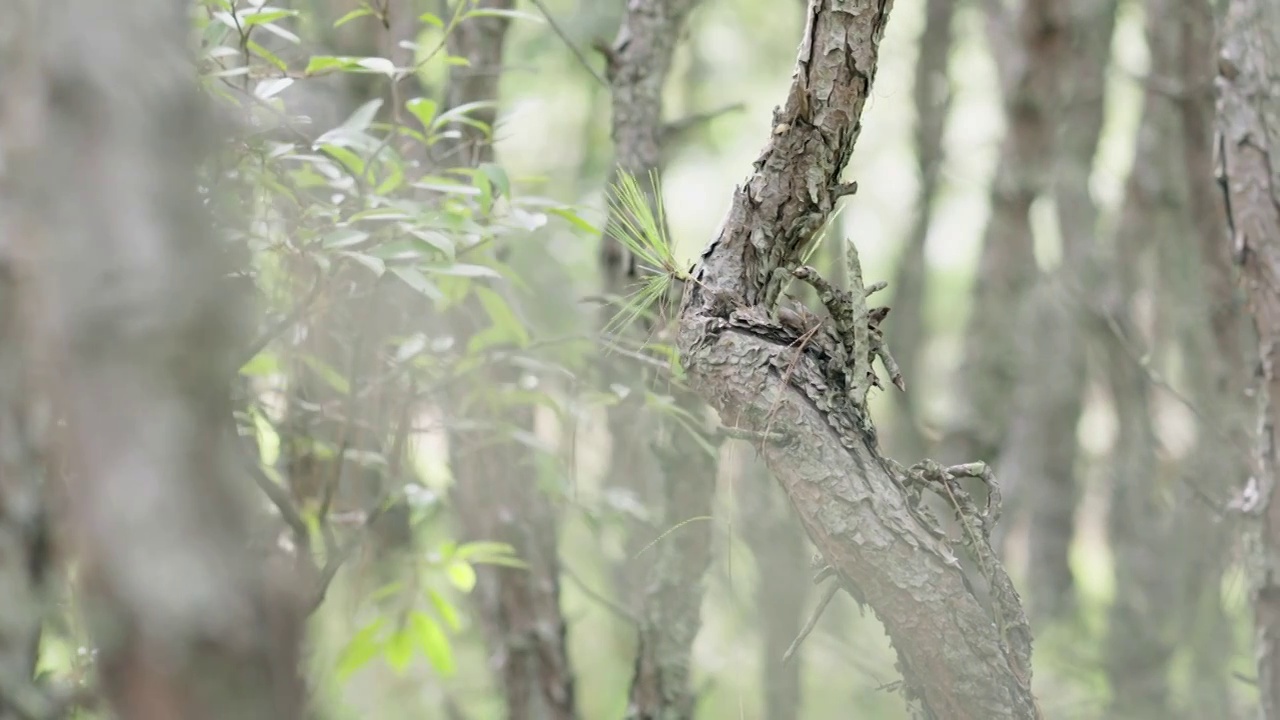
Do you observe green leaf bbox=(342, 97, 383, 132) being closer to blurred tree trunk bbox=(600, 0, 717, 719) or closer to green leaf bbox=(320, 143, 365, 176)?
green leaf bbox=(320, 143, 365, 176)

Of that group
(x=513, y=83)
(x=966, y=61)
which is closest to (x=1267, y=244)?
(x=513, y=83)

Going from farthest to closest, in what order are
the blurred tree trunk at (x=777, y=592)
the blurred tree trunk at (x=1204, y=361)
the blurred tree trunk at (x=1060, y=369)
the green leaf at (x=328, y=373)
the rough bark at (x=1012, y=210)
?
the blurred tree trunk at (x=1060, y=369), the blurred tree trunk at (x=777, y=592), the rough bark at (x=1012, y=210), the blurred tree trunk at (x=1204, y=361), the green leaf at (x=328, y=373)

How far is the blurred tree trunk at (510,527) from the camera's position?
2.29m

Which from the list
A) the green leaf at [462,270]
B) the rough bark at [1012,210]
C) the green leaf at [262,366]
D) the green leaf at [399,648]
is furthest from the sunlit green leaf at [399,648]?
the rough bark at [1012,210]

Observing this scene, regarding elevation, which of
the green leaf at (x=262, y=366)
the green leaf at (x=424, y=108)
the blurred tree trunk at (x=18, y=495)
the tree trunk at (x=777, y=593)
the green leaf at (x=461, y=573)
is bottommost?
the blurred tree trunk at (x=18, y=495)

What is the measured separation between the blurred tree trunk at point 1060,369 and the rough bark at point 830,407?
107 inches

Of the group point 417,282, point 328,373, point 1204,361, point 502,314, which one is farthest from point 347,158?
point 1204,361

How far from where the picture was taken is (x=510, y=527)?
2354 mm

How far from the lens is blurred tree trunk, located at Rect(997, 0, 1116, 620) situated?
376 cm

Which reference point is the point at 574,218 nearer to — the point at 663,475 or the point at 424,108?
the point at 424,108

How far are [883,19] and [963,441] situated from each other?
6.36 feet

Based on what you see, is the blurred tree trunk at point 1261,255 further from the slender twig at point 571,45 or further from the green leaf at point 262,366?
the green leaf at point 262,366

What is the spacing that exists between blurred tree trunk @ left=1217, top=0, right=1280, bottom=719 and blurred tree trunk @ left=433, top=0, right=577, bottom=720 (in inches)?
50.6

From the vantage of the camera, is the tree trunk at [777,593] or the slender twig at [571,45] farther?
the tree trunk at [777,593]
